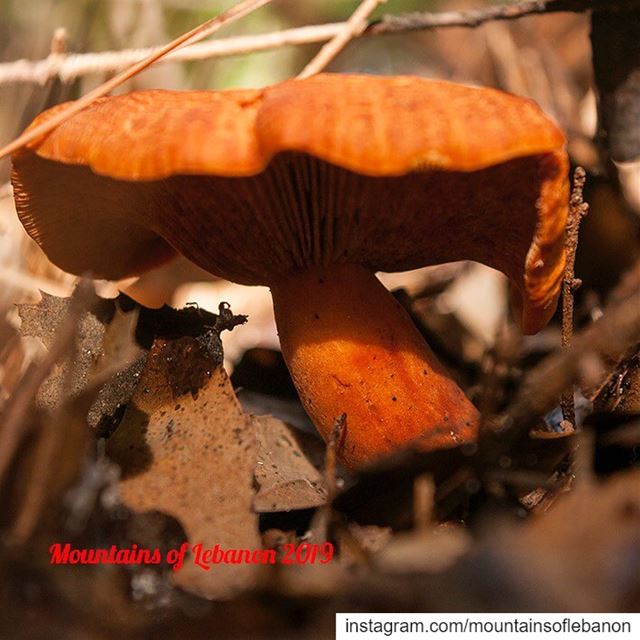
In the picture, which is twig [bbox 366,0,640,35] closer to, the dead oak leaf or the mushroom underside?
the mushroom underside

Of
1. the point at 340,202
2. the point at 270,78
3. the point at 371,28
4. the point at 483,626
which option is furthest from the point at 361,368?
the point at 270,78

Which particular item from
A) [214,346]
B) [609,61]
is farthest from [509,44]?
[214,346]

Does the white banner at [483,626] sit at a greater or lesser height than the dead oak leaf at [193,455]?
greater

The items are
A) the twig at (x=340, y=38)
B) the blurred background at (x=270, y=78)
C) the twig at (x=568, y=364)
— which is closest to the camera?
the twig at (x=568, y=364)

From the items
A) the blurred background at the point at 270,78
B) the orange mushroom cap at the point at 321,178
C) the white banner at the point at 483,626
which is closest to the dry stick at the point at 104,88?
the orange mushroom cap at the point at 321,178

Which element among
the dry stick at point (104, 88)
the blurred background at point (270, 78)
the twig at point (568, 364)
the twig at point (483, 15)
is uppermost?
the dry stick at point (104, 88)

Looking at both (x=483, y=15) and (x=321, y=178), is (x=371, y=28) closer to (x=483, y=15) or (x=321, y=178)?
(x=483, y=15)

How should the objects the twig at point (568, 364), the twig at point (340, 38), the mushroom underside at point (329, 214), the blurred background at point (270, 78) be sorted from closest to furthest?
1. the twig at point (568, 364)
2. the mushroom underside at point (329, 214)
3. the twig at point (340, 38)
4. the blurred background at point (270, 78)

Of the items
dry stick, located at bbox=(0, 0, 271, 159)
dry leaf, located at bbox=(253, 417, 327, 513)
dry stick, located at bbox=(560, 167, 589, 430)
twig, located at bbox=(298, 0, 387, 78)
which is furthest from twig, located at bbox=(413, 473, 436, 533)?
twig, located at bbox=(298, 0, 387, 78)

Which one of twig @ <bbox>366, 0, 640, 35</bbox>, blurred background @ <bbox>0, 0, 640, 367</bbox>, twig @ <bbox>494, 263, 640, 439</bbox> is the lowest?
blurred background @ <bbox>0, 0, 640, 367</bbox>

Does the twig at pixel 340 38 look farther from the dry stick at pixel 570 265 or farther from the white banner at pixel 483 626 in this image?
the white banner at pixel 483 626
